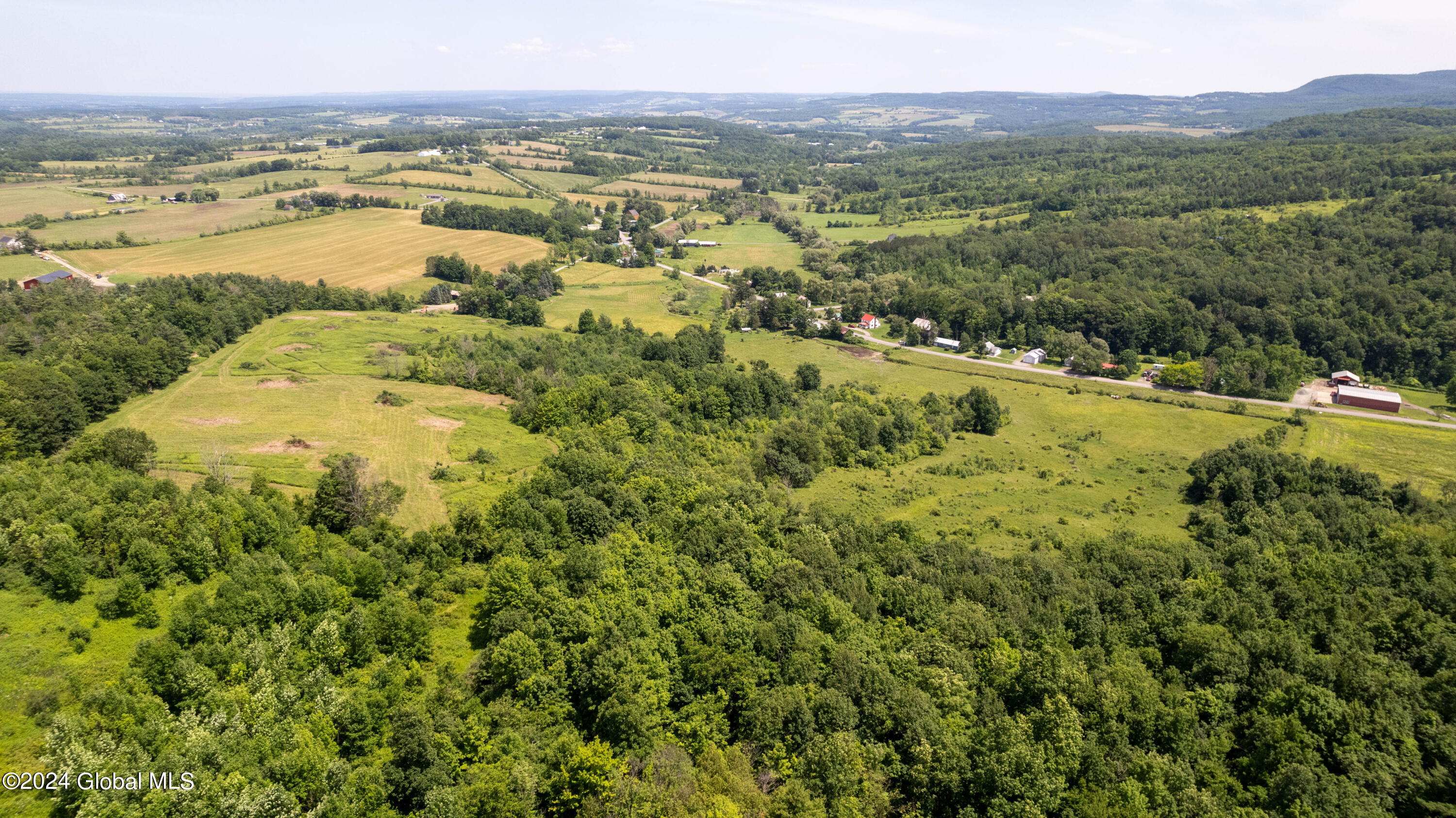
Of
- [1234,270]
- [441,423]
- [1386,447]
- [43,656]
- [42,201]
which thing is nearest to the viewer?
[43,656]

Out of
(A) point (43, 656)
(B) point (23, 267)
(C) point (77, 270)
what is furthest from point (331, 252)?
(A) point (43, 656)

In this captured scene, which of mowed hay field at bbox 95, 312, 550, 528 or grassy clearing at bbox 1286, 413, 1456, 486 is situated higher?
mowed hay field at bbox 95, 312, 550, 528

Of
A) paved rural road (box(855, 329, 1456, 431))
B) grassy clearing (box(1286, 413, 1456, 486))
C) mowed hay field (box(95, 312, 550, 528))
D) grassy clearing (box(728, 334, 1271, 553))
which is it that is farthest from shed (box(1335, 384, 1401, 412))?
mowed hay field (box(95, 312, 550, 528))

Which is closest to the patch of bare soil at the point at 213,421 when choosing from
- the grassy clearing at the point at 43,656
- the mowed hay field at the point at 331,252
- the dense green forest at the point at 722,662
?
the dense green forest at the point at 722,662

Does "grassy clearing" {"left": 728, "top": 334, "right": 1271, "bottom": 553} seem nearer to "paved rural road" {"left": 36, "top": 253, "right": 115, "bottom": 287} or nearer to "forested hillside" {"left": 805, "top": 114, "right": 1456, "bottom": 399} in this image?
"forested hillside" {"left": 805, "top": 114, "right": 1456, "bottom": 399}

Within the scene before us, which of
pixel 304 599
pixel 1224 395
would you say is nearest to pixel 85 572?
pixel 304 599

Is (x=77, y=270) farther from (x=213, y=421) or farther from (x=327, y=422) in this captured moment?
(x=327, y=422)

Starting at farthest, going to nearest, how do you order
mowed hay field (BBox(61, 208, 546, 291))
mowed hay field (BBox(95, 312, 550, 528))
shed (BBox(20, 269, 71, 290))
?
mowed hay field (BBox(61, 208, 546, 291))
shed (BBox(20, 269, 71, 290))
mowed hay field (BBox(95, 312, 550, 528))
